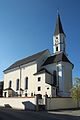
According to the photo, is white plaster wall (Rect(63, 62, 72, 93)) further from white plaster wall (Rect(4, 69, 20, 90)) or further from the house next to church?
white plaster wall (Rect(4, 69, 20, 90))

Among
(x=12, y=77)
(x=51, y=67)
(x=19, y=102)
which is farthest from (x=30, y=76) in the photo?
(x=19, y=102)

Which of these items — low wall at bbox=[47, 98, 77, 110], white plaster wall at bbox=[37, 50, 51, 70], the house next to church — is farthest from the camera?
white plaster wall at bbox=[37, 50, 51, 70]

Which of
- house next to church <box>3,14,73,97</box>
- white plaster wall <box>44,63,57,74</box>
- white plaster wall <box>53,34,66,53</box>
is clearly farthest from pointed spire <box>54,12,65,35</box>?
white plaster wall <box>44,63,57,74</box>

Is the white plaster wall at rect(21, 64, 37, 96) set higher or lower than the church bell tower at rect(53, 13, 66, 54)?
lower

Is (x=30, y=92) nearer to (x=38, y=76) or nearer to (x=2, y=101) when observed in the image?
(x=38, y=76)

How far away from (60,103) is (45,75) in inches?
569

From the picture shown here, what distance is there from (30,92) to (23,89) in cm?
369

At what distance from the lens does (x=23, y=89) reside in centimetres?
5606

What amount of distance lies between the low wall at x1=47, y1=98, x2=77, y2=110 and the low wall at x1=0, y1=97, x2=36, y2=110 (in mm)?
2510

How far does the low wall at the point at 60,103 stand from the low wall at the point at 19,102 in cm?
251

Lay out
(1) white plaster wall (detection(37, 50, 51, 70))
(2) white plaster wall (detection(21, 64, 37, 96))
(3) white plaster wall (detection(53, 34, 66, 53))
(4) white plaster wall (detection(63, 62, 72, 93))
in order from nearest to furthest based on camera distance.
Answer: (4) white plaster wall (detection(63, 62, 72, 93)) < (2) white plaster wall (detection(21, 64, 37, 96)) < (1) white plaster wall (detection(37, 50, 51, 70)) < (3) white plaster wall (detection(53, 34, 66, 53))

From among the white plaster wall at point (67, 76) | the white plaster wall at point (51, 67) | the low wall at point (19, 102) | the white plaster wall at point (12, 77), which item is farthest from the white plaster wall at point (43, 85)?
the white plaster wall at point (12, 77)

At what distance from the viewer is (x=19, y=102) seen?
36906 mm

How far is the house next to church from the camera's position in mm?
48719
